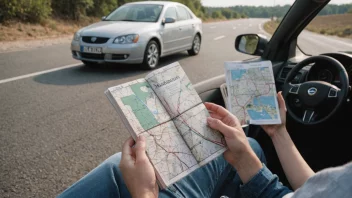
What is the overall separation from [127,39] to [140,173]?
5804mm

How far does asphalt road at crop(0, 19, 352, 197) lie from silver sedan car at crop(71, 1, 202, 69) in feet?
1.17

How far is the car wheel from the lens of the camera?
707 cm

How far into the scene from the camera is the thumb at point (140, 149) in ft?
3.52

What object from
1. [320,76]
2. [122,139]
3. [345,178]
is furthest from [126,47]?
[345,178]

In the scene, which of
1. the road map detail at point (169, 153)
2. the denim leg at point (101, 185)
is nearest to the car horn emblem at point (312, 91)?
the road map detail at point (169, 153)

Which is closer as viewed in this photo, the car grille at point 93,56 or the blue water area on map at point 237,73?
the blue water area on map at point 237,73

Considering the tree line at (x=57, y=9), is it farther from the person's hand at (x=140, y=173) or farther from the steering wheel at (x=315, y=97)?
the person's hand at (x=140, y=173)

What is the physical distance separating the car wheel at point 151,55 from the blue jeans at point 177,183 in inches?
218

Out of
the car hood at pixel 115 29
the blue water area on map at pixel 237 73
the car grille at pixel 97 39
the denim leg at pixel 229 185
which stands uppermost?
the blue water area on map at pixel 237 73

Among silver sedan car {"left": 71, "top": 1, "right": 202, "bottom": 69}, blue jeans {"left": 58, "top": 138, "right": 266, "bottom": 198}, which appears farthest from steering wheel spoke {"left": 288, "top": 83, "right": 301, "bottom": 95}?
silver sedan car {"left": 71, "top": 1, "right": 202, "bottom": 69}

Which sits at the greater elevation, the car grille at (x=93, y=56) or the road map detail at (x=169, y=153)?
the road map detail at (x=169, y=153)

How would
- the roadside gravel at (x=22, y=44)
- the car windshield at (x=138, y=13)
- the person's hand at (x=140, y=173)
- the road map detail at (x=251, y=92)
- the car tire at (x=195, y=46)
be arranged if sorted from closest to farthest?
the person's hand at (x=140, y=173) < the road map detail at (x=251, y=92) < the car windshield at (x=138, y=13) < the roadside gravel at (x=22, y=44) < the car tire at (x=195, y=46)

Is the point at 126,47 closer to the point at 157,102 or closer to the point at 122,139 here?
the point at 122,139

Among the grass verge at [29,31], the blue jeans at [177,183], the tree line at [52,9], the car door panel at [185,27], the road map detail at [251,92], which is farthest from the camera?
the tree line at [52,9]
